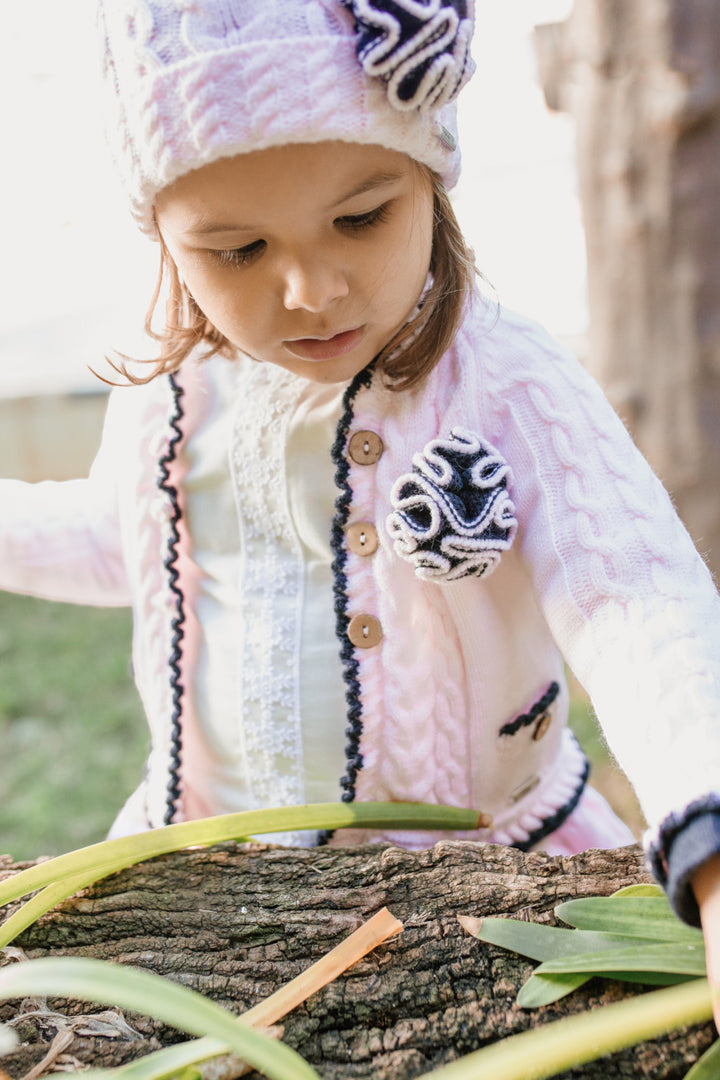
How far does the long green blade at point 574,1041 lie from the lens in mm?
679

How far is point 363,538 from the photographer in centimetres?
111

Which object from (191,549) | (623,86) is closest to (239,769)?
(191,549)

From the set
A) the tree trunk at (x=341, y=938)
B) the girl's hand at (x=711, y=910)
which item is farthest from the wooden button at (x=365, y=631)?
the girl's hand at (x=711, y=910)

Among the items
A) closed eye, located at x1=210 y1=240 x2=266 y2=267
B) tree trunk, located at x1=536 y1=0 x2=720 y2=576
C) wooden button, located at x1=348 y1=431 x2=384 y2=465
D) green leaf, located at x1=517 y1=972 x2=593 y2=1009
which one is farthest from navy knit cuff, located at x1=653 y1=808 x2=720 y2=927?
tree trunk, located at x1=536 y1=0 x2=720 y2=576

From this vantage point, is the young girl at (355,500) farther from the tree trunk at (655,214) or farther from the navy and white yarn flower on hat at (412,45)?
the tree trunk at (655,214)

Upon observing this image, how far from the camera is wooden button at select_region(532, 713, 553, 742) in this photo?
124 centimetres

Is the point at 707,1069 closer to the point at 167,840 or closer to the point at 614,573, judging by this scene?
the point at 614,573

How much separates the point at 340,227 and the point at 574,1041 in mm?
666

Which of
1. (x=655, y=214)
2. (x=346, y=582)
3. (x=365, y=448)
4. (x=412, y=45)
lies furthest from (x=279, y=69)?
(x=655, y=214)

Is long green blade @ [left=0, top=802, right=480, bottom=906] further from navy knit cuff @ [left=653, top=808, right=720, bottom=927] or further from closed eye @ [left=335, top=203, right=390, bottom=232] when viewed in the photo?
closed eye @ [left=335, top=203, right=390, bottom=232]

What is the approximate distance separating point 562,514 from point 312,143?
1.34ft

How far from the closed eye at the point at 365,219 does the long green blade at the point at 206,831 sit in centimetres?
56

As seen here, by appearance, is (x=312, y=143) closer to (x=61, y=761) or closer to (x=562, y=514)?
(x=562, y=514)

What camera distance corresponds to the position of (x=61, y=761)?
267 centimetres
